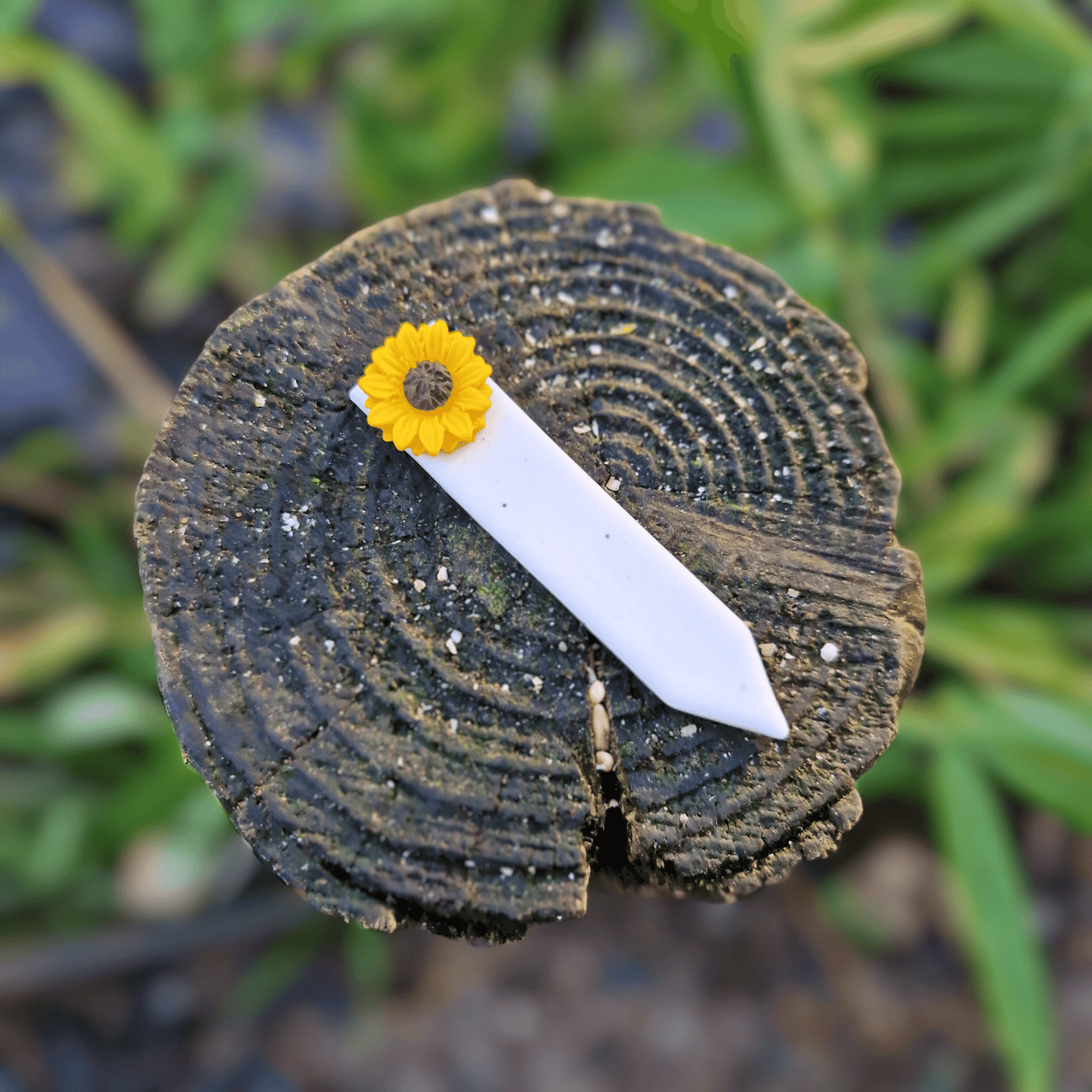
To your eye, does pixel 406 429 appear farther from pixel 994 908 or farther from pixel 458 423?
pixel 994 908

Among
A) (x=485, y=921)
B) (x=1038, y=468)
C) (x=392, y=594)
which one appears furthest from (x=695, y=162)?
(x=485, y=921)

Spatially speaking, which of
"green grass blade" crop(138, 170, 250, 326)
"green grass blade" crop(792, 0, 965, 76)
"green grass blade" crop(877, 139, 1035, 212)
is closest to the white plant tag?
"green grass blade" crop(792, 0, 965, 76)

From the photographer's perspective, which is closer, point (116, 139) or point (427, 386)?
point (427, 386)

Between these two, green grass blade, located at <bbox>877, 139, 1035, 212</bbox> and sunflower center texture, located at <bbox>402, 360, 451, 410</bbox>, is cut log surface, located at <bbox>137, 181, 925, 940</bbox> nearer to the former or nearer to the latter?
sunflower center texture, located at <bbox>402, 360, 451, 410</bbox>

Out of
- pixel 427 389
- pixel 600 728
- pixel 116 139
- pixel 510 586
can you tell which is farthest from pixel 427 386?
pixel 116 139

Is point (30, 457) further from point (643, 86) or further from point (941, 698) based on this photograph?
point (941, 698)
